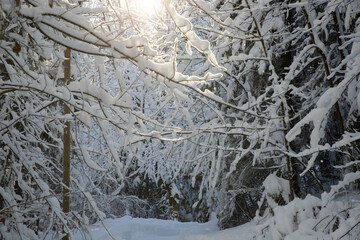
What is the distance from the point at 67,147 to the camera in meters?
3.66

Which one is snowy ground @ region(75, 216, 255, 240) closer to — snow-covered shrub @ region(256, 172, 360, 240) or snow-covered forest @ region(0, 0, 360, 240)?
snow-covered forest @ region(0, 0, 360, 240)

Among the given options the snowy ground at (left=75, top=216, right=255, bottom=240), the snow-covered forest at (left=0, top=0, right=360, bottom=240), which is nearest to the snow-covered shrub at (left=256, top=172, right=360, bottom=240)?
the snow-covered forest at (left=0, top=0, right=360, bottom=240)

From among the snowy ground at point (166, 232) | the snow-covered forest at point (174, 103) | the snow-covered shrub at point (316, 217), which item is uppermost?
the snow-covered forest at point (174, 103)

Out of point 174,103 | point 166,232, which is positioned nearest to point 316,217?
point 174,103

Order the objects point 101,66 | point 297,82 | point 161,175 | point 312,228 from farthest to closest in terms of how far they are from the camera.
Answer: point 161,175 < point 297,82 < point 312,228 < point 101,66

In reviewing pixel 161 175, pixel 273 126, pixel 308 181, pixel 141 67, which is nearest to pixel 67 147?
Result: pixel 141 67

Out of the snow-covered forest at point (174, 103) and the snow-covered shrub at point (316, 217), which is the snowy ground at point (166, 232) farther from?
the snow-covered shrub at point (316, 217)

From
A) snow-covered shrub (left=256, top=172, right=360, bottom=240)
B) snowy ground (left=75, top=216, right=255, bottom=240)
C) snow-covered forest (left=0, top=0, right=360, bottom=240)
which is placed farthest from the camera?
snowy ground (left=75, top=216, right=255, bottom=240)

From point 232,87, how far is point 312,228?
2.84m

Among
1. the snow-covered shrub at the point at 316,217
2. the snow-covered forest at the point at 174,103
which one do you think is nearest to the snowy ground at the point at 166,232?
the snow-covered forest at the point at 174,103

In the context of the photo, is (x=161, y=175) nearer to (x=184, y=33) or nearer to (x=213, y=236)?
(x=213, y=236)

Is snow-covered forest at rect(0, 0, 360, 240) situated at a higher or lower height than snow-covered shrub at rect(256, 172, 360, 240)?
higher

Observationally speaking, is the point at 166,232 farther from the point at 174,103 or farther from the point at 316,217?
the point at 174,103

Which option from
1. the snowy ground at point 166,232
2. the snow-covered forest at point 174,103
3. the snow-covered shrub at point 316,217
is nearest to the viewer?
the snow-covered forest at point 174,103
